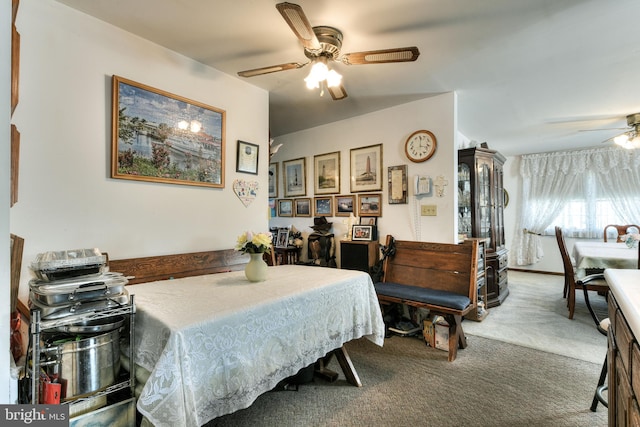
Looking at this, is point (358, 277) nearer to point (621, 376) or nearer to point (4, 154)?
point (621, 376)

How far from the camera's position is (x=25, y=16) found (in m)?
1.65

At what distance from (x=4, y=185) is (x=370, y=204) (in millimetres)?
3334

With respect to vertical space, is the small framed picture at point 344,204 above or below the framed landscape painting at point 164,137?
below

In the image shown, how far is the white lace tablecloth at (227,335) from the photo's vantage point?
1.05 meters

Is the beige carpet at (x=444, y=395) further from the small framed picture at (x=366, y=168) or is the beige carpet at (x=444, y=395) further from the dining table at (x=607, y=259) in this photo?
the small framed picture at (x=366, y=168)

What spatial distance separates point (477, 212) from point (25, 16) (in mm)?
4403

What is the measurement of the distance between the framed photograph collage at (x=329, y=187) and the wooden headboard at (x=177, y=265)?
1.66m

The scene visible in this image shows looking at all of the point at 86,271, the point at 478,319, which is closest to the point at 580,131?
the point at 478,319

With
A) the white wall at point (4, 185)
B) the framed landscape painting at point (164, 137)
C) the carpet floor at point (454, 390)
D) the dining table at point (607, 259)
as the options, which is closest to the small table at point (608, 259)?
the dining table at point (607, 259)

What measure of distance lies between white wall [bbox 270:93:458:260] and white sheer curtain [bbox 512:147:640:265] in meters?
4.15

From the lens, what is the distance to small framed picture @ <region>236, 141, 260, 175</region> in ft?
9.03

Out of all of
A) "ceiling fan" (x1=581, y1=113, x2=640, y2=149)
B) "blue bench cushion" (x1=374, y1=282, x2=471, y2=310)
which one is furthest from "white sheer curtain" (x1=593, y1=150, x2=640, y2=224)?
"blue bench cushion" (x1=374, y1=282, x2=471, y2=310)

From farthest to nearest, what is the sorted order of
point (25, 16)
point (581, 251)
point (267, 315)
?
point (581, 251)
point (25, 16)
point (267, 315)

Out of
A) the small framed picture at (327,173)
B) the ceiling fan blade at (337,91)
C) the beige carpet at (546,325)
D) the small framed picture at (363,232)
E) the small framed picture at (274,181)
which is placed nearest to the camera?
the ceiling fan blade at (337,91)
